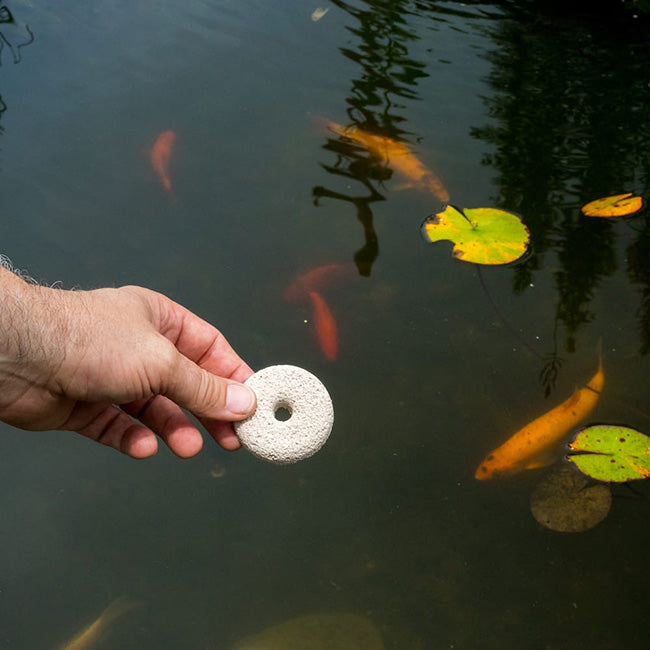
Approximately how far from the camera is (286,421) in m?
2.30

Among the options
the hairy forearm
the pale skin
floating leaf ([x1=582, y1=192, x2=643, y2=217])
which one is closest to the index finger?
the pale skin

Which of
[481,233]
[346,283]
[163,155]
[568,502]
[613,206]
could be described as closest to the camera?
[568,502]

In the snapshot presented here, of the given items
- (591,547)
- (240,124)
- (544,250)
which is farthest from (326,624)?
(240,124)

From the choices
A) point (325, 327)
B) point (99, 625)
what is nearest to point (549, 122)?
point (325, 327)

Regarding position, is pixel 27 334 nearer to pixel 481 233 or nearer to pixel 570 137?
pixel 481 233

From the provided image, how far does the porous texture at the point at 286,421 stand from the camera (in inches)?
88.7

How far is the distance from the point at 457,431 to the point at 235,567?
3.25 ft

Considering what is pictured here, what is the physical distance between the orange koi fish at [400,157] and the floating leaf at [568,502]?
1554mm

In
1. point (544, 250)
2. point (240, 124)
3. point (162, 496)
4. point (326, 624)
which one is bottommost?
point (326, 624)

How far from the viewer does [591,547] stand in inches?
101

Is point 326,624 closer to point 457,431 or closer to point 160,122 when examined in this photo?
point 457,431

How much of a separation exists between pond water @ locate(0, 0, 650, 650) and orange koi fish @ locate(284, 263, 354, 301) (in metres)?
0.05

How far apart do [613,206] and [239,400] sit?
7.66ft

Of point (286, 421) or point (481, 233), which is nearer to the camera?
point (286, 421)
